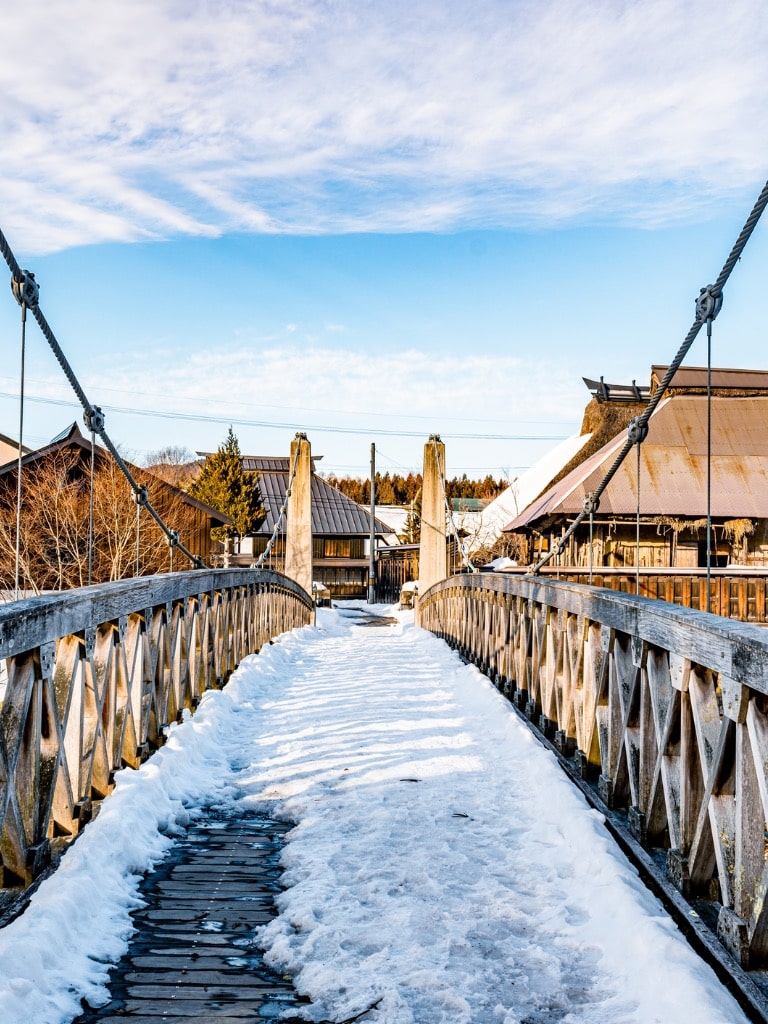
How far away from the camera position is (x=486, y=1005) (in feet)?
7.34

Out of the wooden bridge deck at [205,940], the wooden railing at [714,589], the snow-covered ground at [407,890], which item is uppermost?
the wooden railing at [714,589]

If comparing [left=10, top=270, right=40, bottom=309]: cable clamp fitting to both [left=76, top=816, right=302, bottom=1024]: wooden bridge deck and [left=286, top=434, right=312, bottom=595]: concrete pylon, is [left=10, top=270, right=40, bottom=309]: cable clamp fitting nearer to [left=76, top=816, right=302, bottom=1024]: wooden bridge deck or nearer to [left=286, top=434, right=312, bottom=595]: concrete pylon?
[left=76, top=816, right=302, bottom=1024]: wooden bridge deck

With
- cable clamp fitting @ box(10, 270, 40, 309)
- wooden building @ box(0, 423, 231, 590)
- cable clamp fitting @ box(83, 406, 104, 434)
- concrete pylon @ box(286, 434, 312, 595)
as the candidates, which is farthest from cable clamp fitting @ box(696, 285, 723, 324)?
wooden building @ box(0, 423, 231, 590)

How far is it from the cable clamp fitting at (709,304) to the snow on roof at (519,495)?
94.7ft

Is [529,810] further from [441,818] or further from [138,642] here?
[138,642]

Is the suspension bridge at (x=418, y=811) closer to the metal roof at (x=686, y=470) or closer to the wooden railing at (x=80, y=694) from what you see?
the wooden railing at (x=80, y=694)

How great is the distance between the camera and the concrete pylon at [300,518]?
1706 centimetres

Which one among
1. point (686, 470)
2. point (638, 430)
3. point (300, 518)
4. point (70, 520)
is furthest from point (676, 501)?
point (638, 430)

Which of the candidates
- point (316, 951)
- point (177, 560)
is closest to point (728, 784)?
point (316, 951)

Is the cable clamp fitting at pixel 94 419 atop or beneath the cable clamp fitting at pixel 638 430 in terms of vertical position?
atop

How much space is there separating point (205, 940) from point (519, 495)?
33429 millimetres

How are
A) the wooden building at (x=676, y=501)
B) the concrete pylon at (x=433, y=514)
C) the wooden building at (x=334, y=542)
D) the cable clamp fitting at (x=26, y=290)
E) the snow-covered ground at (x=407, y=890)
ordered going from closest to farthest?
the snow-covered ground at (x=407, y=890) → the cable clamp fitting at (x=26, y=290) → the concrete pylon at (x=433, y=514) → the wooden building at (x=676, y=501) → the wooden building at (x=334, y=542)

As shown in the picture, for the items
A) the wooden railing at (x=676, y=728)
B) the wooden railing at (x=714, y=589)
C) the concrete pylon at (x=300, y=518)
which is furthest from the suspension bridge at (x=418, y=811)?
the concrete pylon at (x=300, y=518)

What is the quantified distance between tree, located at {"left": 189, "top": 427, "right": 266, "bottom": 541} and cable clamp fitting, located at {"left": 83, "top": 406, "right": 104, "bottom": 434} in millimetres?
29424
